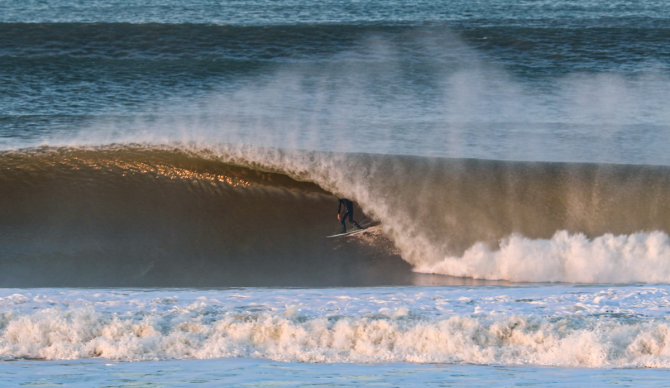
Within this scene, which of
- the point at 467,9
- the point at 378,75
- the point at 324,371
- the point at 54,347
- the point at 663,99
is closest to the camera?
the point at 324,371

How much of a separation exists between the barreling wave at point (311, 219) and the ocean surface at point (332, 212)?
0.07ft

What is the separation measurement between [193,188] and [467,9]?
37.0 ft

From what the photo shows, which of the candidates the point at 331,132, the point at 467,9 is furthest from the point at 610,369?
the point at 467,9

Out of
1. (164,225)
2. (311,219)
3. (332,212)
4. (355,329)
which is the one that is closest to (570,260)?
(332,212)

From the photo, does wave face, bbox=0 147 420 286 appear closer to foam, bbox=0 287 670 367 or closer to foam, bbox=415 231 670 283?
foam, bbox=415 231 670 283

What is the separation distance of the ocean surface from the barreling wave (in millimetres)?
21

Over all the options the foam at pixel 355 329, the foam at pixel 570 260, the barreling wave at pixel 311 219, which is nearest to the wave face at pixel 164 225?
the barreling wave at pixel 311 219

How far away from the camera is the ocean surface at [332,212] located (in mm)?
4156

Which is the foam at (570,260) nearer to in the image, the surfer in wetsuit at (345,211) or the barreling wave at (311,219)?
the barreling wave at (311,219)

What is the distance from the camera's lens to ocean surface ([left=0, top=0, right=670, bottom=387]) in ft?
13.6

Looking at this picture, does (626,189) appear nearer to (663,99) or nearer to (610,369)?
(610,369)

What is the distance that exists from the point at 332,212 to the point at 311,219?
0.21 m

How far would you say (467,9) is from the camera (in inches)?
661

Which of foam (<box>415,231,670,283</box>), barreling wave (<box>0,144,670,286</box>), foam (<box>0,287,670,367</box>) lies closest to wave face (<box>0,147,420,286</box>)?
barreling wave (<box>0,144,670,286</box>)
